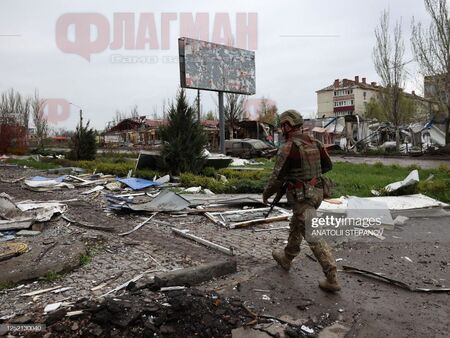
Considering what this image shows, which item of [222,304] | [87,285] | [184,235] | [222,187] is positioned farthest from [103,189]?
[222,304]

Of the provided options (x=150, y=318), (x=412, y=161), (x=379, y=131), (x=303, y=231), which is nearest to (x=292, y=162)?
(x=303, y=231)

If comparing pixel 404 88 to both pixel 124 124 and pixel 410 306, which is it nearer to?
pixel 410 306

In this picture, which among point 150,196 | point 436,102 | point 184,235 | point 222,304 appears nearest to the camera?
point 222,304

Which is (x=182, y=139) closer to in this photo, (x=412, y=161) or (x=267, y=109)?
(x=412, y=161)

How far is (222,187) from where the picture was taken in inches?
395

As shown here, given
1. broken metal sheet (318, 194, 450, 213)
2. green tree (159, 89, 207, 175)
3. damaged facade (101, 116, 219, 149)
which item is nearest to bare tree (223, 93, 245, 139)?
damaged facade (101, 116, 219, 149)

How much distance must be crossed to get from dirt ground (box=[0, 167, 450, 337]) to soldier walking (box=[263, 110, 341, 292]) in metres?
0.39

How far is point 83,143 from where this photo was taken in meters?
20.2

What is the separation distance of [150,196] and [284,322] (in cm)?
648

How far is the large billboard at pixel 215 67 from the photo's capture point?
66.1 feet

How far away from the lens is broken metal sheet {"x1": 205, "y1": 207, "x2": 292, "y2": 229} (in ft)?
21.4

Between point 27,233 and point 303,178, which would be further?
point 27,233

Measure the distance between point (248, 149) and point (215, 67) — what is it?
21.5ft

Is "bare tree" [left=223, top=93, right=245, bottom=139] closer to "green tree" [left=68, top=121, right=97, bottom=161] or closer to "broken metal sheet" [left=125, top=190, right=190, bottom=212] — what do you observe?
"green tree" [left=68, top=121, right=97, bottom=161]
